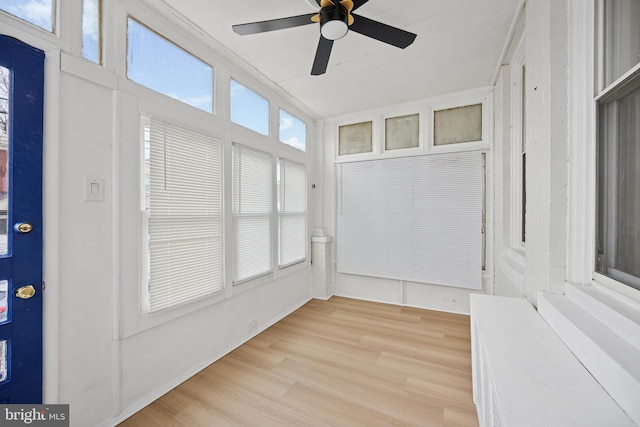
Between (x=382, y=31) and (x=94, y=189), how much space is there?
2.10 m

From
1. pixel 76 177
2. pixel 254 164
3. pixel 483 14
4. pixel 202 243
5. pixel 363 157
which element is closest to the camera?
pixel 76 177

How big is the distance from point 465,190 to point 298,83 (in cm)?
248

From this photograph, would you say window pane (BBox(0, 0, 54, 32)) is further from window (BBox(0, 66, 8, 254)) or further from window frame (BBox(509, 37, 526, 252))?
window frame (BBox(509, 37, 526, 252))

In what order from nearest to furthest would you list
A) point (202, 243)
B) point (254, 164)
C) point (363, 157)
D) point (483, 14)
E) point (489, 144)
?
point (483, 14), point (202, 243), point (254, 164), point (489, 144), point (363, 157)

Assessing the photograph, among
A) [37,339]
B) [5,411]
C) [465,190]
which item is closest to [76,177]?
[37,339]

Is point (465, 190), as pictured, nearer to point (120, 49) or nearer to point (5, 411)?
point (120, 49)

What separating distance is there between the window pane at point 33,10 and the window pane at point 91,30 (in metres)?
0.15

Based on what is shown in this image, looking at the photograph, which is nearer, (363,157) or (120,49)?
(120,49)

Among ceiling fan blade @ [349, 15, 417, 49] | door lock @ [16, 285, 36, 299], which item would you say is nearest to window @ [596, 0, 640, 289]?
ceiling fan blade @ [349, 15, 417, 49]

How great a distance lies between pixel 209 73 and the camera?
7.76 ft

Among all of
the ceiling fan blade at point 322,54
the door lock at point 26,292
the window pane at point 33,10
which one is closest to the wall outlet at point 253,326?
the door lock at point 26,292

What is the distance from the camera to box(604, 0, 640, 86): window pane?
0.94 meters

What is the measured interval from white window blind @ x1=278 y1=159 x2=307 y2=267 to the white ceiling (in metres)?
1.02

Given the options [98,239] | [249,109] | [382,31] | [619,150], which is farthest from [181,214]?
[619,150]
